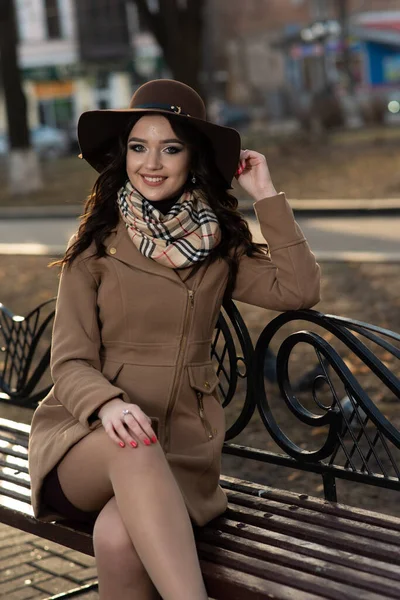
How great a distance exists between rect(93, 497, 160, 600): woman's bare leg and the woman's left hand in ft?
3.37

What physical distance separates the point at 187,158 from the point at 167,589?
1210 millimetres

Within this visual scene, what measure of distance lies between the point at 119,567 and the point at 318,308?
4.88 meters

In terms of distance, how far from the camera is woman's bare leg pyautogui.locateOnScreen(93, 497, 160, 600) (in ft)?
9.10

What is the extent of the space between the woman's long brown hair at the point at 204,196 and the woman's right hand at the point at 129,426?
53 cm

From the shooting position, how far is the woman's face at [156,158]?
3203mm

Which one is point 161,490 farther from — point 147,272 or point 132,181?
point 132,181

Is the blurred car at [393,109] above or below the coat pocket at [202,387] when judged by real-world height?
below

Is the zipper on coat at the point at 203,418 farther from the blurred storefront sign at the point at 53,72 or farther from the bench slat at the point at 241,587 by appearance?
the blurred storefront sign at the point at 53,72

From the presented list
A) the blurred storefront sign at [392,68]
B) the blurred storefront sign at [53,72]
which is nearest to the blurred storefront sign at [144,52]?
the blurred storefront sign at [53,72]

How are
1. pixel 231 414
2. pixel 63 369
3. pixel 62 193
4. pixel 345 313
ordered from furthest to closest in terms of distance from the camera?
1. pixel 62 193
2. pixel 345 313
3. pixel 231 414
4. pixel 63 369

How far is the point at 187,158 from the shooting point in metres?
3.26

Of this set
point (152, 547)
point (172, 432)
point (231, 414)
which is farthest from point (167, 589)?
point (231, 414)

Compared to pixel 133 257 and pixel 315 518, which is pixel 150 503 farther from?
pixel 133 257

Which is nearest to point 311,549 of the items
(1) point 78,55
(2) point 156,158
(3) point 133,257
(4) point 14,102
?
(3) point 133,257
